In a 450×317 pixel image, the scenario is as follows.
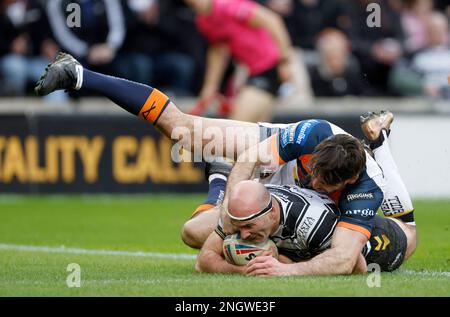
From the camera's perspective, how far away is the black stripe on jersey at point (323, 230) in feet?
23.7

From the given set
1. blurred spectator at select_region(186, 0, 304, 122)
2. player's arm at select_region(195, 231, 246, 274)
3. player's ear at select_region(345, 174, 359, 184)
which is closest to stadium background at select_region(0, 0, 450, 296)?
blurred spectator at select_region(186, 0, 304, 122)

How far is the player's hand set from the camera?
23.2ft

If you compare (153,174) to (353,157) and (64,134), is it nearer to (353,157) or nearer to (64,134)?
(64,134)

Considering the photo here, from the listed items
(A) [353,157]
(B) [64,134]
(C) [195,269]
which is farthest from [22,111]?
(A) [353,157]

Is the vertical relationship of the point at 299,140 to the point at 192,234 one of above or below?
above

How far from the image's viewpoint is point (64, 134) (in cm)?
1573

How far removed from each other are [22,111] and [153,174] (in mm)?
2131

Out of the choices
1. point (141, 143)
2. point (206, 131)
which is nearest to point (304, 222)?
point (206, 131)

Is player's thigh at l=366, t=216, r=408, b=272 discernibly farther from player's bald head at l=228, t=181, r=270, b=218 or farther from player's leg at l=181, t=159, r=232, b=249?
player's leg at l=181, t=159, r=232, b=249

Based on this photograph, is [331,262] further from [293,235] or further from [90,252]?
[90,252]

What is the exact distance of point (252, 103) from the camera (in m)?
14.2

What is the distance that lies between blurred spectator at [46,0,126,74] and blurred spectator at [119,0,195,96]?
0.20m

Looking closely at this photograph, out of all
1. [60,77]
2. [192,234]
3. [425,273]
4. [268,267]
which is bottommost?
[425,273]

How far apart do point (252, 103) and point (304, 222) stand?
710 centimetres
